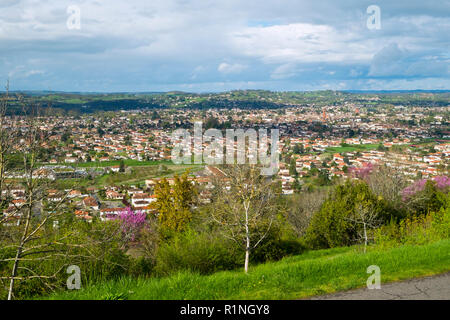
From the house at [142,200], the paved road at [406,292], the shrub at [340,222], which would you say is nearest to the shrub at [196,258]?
the paved road at [406,292]

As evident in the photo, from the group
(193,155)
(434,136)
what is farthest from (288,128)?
(193,155)

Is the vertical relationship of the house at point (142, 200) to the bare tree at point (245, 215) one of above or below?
below

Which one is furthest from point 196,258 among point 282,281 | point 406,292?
point 406,292

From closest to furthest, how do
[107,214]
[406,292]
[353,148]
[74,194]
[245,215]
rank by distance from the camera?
[406,292], [74,194], [245,215], [107,214], [353,148]

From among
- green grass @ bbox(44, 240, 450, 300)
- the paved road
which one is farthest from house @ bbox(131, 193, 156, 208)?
the paved road

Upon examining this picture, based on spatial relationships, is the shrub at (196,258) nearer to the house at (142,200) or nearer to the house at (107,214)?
the house at (107,214)

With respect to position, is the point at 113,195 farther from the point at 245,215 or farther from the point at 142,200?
the point at 245,215

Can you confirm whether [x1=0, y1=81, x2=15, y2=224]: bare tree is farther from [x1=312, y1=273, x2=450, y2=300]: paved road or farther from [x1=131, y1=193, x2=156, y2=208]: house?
[x1=131, y1=193, x2=156, y2=208]: house
